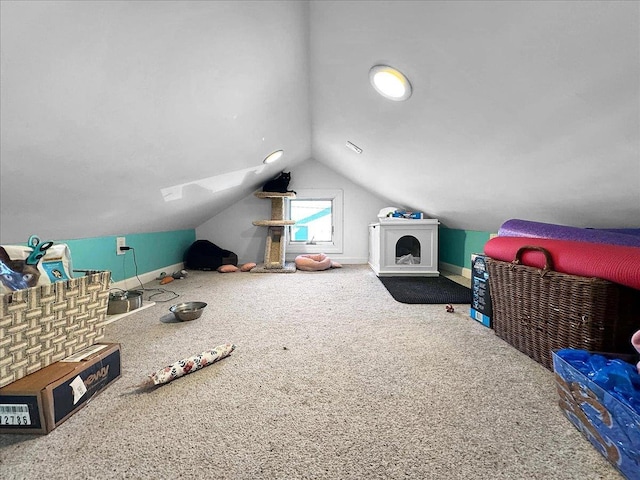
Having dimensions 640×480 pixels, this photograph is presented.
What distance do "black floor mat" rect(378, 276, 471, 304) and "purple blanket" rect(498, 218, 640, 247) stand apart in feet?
2.33

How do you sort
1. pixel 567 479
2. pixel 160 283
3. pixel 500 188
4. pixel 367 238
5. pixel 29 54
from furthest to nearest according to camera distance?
pixel 367 238, pixel 160 283, pixel 500 188, pixel 29 54, pixel 567 479

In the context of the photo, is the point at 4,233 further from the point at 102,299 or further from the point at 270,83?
the point at 270,83

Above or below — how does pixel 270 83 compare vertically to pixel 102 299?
above

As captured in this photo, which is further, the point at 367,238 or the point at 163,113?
the point at 367,238

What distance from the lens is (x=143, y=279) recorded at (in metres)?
2.74

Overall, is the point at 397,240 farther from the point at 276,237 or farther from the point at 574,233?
the point at 574,233

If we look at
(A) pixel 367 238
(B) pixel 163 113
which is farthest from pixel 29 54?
(A) pixel 367 238

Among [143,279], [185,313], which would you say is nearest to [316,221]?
[143,279]

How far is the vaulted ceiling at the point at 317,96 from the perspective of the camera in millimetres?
811

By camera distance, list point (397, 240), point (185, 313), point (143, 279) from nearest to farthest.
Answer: point (185, 313) → point (143, 279) → point (397, 240)

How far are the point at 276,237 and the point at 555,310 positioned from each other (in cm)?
305

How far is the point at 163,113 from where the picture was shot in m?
1.39

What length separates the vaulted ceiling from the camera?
0.81 m

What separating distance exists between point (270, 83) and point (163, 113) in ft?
2.29
